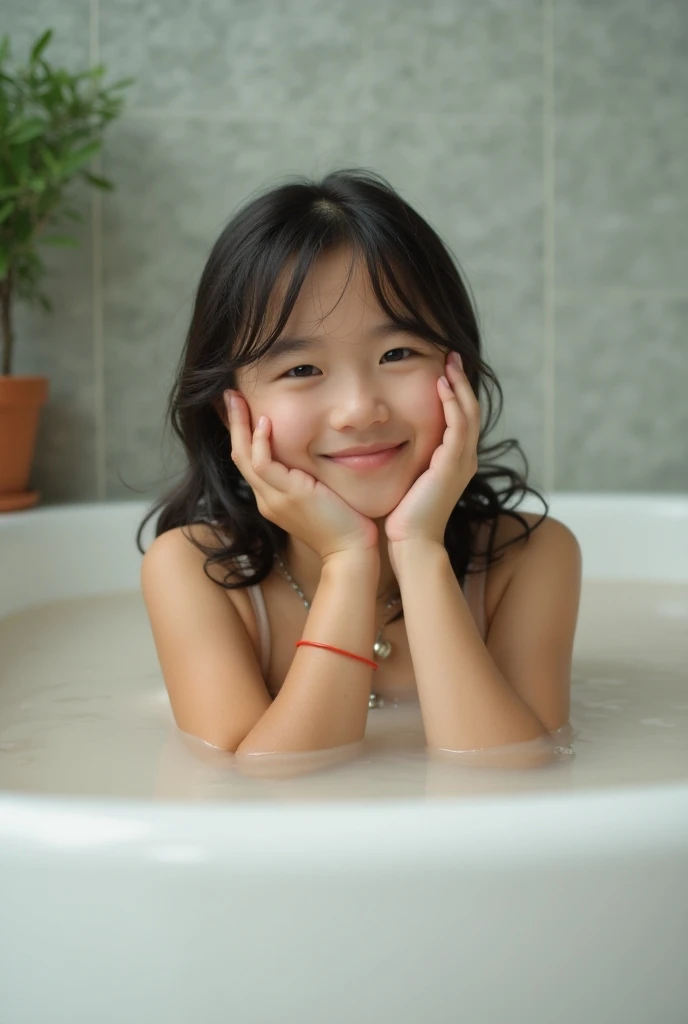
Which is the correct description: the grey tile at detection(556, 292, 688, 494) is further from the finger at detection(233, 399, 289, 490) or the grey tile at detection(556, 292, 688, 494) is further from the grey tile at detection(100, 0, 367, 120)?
the finger at detection(233, 399, 289, 490)

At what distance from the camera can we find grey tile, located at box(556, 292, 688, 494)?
2688 millimetres

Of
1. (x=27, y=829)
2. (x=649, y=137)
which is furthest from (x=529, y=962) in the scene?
(x=649, y=137)

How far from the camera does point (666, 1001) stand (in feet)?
2.05

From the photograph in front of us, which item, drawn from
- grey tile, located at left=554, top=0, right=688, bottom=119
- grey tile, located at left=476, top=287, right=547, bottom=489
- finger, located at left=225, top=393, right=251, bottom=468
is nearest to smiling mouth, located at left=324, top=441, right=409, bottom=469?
finger, located at left=225, top=393, right=251, bottom=468

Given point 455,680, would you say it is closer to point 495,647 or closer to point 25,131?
point 495,647

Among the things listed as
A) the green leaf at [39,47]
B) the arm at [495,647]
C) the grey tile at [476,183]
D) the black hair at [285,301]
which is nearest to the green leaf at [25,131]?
the green leaf at [39,47]

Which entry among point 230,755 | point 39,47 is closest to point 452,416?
point 230,755

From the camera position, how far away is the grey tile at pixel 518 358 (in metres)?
2.65

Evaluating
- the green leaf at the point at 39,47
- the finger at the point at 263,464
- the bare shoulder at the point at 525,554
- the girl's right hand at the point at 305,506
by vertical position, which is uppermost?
the green leaf at the point at 39,47

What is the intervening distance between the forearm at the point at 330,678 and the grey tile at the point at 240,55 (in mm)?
1727

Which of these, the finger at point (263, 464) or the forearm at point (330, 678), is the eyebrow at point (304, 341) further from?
the forearm at point (330, 678)

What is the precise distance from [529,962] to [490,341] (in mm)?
2165

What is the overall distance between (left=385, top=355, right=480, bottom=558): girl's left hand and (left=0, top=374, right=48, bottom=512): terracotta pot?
1.30 metres

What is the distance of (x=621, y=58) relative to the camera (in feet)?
8.57
